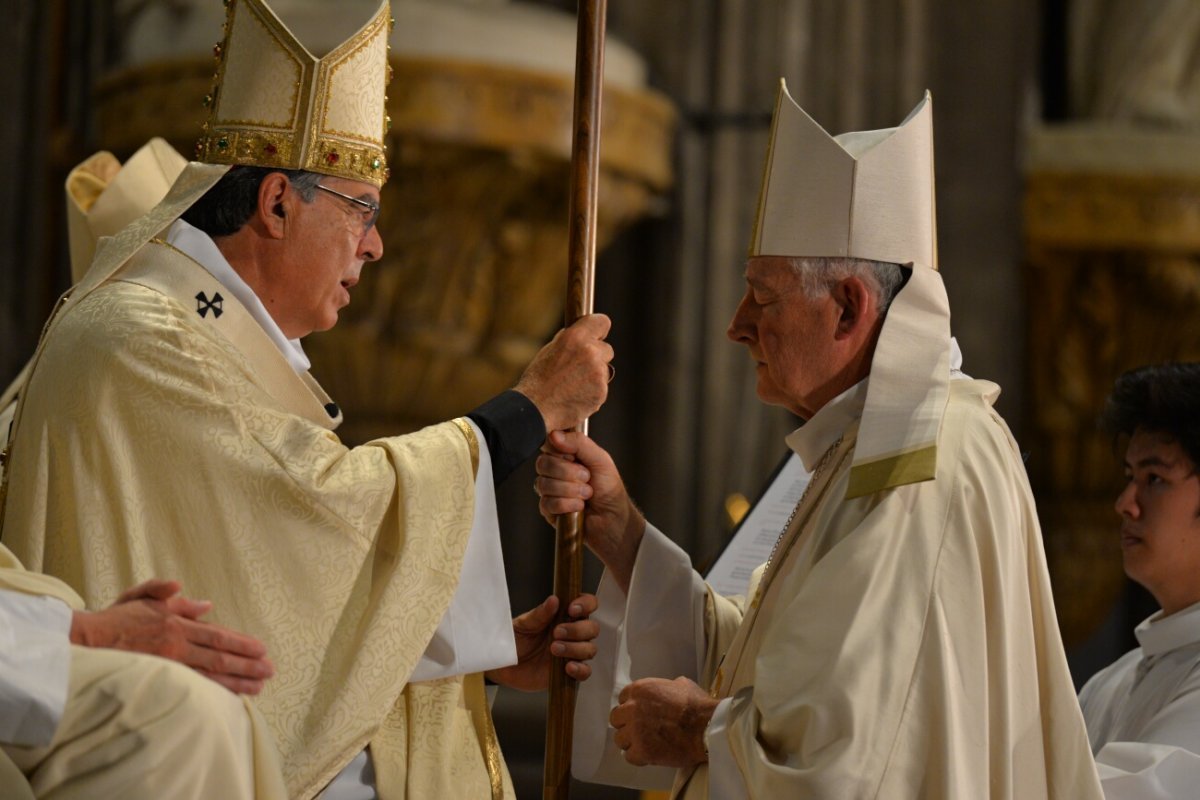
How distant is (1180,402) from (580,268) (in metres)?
1.45

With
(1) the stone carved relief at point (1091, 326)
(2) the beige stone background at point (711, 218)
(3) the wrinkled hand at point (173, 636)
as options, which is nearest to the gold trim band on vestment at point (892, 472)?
(3) the wrinkled hand at point (173, 636)

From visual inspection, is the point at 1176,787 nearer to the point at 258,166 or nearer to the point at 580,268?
the point at 580,268

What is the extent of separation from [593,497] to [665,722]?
657 mm

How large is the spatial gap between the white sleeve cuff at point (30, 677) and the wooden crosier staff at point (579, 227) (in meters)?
1.17

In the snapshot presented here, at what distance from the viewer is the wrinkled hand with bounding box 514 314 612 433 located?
3551 mm

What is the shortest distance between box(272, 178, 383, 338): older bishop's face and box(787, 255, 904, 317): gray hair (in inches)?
34.6

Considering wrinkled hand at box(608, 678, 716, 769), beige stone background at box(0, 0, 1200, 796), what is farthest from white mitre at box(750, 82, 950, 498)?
beige stone background at box(0, 0, 1200, 796)

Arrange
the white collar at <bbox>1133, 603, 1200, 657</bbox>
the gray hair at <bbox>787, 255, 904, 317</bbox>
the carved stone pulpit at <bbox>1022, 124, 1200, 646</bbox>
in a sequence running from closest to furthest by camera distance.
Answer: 1. the gray hair at <bbox>787, 255, 904, 317</bbox>
2. the white collar at <bbox>1133, 603, 1200, 657</bbox>
3. the carved stone pulpit at <bbox>1022, 124, 1200, 646</bbox>

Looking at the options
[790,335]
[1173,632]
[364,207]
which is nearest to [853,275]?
[790,335]

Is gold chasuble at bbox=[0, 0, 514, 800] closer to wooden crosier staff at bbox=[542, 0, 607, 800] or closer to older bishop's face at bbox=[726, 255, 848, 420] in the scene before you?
wooden crosier staff at bbox=[542, 0, 607, 800]

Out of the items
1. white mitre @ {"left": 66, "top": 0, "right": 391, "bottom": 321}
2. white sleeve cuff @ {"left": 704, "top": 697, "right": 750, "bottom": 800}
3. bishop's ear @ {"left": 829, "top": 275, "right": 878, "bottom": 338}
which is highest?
white mitre @ {"left": 66, "top": 0, "right": 391, "bottom": 321}

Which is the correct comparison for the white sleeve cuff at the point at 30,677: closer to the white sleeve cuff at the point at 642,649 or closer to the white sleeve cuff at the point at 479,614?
the white sleeve cuff at the point at 479,614

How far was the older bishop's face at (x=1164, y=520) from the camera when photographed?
4012mm

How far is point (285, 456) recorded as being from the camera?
3.29m
